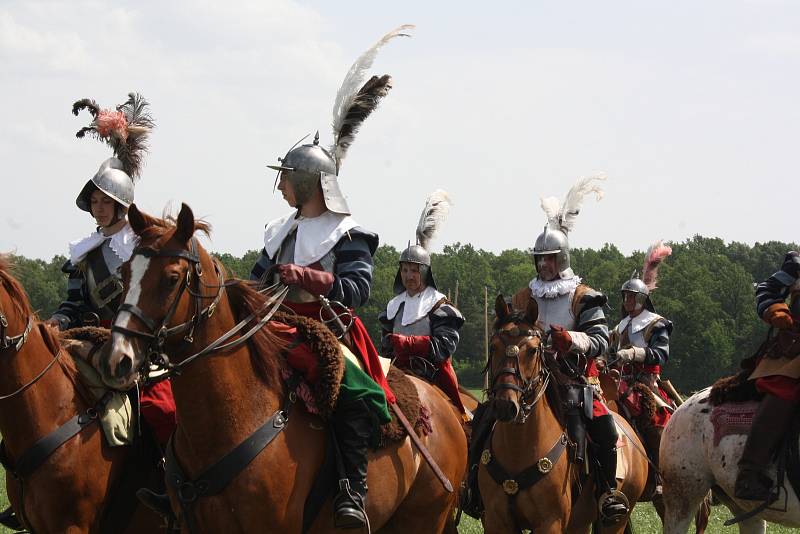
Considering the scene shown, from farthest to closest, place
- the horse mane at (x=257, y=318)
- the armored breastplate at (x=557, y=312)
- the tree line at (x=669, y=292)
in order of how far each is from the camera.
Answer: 1. the tree line at (x=669, y=292)
2. the armored breastplate at (x=557, y=312)
3. the horse mane at (x=257, y=318)

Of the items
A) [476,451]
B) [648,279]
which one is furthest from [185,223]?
[648,279]

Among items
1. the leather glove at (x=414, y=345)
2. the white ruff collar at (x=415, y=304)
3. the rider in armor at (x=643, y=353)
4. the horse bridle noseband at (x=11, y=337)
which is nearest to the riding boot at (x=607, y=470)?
the leather glove at (x=414, y=345)

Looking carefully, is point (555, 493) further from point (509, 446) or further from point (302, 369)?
point (302, 369)

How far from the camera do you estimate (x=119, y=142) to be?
9953 millimetres

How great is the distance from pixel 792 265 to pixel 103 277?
598 cm

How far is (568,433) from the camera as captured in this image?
10.1 meters

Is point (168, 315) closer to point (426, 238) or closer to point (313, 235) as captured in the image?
point (313, 235)

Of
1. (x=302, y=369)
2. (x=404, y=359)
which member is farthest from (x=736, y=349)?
(x=302, y=369)

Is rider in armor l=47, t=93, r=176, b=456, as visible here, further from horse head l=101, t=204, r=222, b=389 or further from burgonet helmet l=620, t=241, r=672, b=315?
burgonet helmet l=620, t=241, r=672, b=315

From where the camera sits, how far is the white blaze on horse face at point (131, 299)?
559cm

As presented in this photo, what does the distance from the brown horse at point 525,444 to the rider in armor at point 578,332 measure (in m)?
0.30

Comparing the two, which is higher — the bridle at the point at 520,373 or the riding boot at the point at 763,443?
the bridle at the point at 520,373

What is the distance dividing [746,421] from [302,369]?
191 inches

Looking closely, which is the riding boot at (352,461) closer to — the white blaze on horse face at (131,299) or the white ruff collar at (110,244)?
the white blaze on horse face at (131,299)
